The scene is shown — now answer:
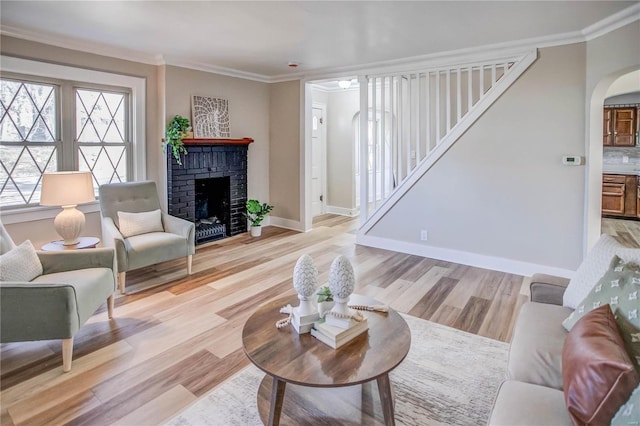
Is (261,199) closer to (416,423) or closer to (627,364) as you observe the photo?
(416,423)

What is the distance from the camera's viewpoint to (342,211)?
774 centimetres

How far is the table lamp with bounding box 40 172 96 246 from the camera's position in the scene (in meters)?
3.29

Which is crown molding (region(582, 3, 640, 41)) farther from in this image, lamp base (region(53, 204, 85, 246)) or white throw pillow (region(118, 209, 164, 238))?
lamp base (region(53, 204, 85, 246))

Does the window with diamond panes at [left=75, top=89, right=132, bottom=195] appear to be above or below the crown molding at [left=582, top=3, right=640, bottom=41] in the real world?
below

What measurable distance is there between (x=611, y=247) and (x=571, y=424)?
117 cm

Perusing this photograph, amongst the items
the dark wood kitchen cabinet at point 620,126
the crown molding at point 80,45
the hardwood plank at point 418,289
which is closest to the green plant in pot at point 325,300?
the hardwood plank at point 418,289

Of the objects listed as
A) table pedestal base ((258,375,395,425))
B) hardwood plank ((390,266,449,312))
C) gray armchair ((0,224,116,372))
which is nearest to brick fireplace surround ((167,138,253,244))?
gray armchair ((0,224,116,372))

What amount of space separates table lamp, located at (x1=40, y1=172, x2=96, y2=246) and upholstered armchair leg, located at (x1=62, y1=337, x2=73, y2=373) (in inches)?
56.5

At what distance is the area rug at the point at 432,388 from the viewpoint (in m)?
1.92

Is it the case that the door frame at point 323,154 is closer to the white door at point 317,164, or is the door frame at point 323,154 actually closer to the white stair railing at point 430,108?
the white door at point 317,164

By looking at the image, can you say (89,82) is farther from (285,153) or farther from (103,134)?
(285,153)

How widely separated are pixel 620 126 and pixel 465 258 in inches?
220

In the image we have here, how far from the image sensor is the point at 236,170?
572 cm

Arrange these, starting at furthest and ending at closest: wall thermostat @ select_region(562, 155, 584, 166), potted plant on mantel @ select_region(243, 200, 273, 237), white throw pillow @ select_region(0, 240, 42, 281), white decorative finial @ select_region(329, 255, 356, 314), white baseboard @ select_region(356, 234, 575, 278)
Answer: potted plant on mantel @ select_region(243, 200, 273, 237) < white baseboard @ select_region(356, 234, 575, 278) < wall thermostat @ select_region(562, 155, 584, 166) < white throw pillow @ select_region(0, 240, 42, 281) < white decorative finial @ select_region(329, 255, 356, 314)
